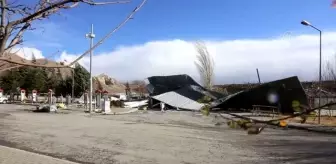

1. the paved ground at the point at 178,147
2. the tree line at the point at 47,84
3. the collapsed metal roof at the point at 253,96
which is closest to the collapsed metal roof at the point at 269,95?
the collapsed metal roof at the point at 253,96

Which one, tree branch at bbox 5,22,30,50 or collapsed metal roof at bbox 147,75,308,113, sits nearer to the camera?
tree branch at bbox 5,22,30,50

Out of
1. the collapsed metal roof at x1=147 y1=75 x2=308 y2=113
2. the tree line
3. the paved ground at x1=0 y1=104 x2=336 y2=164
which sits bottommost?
the paved ground at x1=0 y1=104 x2=336 y2=164

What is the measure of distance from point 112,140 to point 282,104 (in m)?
26.5

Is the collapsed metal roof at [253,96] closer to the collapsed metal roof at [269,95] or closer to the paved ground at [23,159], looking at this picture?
the collapsed metal roof at [269,95]

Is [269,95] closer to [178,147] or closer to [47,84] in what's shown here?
[178,147]

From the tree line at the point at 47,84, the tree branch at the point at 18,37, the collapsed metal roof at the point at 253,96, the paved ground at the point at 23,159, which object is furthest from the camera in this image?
the tree line at the point at 47,84

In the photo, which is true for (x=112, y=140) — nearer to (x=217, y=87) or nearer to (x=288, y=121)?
(x=288, y=121)

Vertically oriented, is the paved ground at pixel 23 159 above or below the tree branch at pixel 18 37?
below

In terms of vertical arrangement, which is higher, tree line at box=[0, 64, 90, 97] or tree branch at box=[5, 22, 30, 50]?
tree line at box=[0, 64, 90, 97]

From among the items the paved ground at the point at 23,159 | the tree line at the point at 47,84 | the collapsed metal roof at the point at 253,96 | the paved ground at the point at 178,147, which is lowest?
the paved ground at the point at 178,147

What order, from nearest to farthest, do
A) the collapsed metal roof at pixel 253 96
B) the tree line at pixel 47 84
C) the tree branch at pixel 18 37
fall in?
the tree branch at pixel 18 37
the collapsed metal roof at pixel 253 96
the tree line at pixel 47 84

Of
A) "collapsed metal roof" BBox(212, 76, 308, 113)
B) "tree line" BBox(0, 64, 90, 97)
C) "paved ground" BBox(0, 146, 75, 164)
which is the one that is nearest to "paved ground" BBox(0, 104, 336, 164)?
"paved ground" BBox(0, 146, 75, 164)

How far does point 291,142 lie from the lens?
54.8ft

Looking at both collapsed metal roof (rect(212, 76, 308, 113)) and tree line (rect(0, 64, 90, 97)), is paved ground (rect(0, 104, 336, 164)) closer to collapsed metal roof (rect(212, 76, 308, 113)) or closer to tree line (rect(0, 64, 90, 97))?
collapsed metal roof (rect(212, 76, 308, 113))
